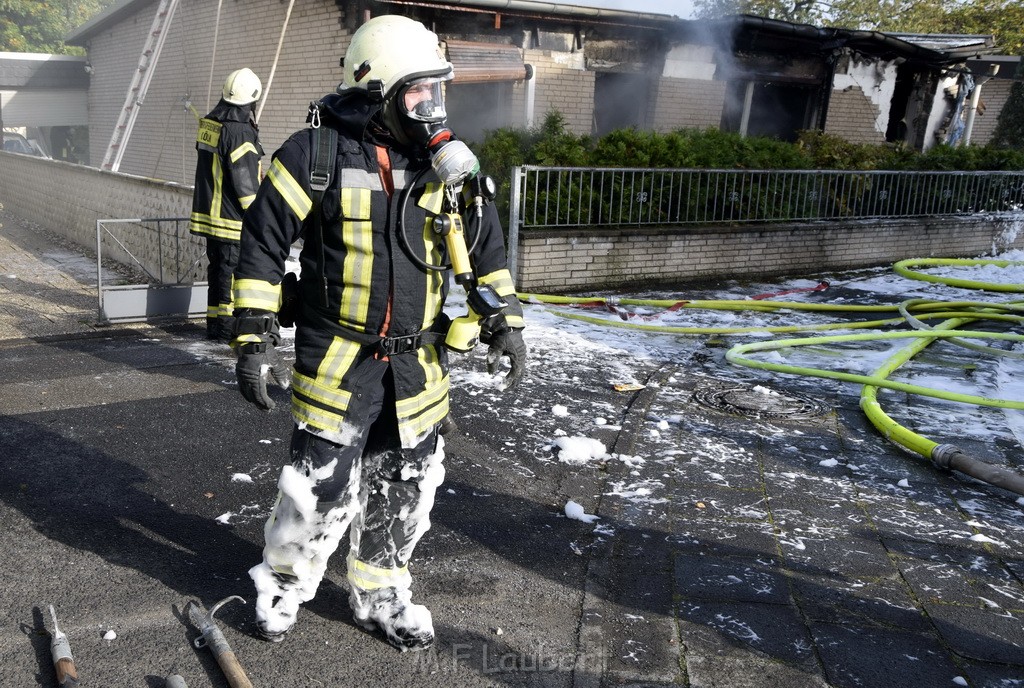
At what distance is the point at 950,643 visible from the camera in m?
3.24

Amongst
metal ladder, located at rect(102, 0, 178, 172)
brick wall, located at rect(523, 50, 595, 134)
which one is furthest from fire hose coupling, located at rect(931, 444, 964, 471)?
metal ladder, located at rect(102, 0, 178, 172)

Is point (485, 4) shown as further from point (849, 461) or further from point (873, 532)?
point (873, 532)

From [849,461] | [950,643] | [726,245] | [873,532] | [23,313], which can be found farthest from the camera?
[726,245]

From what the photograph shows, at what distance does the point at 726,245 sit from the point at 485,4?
4.78 m

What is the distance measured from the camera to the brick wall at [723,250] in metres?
9.75

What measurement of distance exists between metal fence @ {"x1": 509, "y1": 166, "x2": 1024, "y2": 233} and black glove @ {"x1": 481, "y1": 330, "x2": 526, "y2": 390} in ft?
20.4

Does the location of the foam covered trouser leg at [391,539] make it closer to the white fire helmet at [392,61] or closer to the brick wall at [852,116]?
the white fire helmet at [392,61]

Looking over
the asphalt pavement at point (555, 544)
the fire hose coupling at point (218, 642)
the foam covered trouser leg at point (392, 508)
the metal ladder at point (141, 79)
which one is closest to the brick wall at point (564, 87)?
the metal ladder at point (141, 79)

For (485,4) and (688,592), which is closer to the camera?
(688,592)

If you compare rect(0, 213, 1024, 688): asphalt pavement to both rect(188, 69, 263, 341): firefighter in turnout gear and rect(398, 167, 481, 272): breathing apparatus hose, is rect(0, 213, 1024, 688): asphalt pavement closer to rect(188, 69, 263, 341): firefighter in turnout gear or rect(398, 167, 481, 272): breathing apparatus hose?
rect(188, 69, 263, 341): firefighter in turnout gear

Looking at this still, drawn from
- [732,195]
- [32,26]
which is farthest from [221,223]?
[32,26]

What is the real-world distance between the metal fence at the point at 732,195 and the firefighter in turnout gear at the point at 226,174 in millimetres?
3399

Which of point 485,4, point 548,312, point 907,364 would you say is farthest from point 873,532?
point 485,4

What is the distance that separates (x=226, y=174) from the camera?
6547 mm
